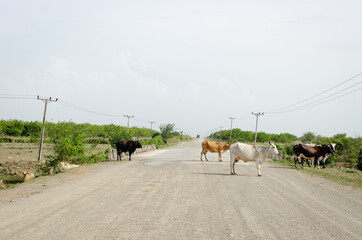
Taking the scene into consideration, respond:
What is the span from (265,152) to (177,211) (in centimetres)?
826

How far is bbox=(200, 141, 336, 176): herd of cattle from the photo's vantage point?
13609mm

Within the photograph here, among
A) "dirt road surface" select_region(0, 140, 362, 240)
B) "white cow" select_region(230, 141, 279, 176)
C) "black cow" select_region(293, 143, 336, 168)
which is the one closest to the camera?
"dirt road surface" select_region(0, 140, 362, 240)

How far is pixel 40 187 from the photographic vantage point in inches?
413

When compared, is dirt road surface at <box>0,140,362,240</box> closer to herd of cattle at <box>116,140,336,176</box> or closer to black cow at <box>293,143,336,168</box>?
herd of cattle at <box>116,140,336,176</box>

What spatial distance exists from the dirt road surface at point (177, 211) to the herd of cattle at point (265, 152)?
259 centimetres

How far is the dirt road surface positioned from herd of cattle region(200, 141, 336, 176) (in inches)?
102

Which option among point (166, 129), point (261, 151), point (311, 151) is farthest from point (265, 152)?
point (166, 129)

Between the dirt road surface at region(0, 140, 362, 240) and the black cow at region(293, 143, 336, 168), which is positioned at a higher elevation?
the black cow at region(293, 143, 336, 168)

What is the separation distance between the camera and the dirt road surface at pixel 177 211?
546 cm

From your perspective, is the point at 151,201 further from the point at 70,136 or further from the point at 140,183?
Result: the point at 70,136

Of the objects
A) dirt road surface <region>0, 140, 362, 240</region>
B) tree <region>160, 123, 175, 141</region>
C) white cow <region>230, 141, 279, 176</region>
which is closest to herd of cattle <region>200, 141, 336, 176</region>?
white cow <region>230, 141, 279, 176</region>

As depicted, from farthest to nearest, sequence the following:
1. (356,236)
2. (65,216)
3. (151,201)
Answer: (151,201), (65,216), (356,236)

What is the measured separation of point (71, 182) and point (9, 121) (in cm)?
7047

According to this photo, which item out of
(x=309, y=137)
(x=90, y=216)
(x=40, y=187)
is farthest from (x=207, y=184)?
(x=309, y=137)
